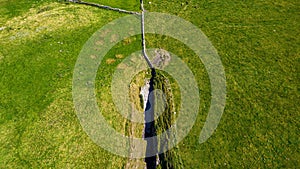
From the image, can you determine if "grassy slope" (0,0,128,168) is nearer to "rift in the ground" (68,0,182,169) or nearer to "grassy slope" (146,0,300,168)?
"rift in the ground" (68,0,182,169)

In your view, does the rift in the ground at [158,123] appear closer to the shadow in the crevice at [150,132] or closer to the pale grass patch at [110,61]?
the shadow in the crevice at [150,132]

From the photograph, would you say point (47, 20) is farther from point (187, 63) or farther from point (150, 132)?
point (150, 132)

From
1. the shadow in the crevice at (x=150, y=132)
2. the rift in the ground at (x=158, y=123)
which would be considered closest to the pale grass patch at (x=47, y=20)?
the rift in the ground at (x=158, y=123)

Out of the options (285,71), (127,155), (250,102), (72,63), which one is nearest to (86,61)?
(72,63)

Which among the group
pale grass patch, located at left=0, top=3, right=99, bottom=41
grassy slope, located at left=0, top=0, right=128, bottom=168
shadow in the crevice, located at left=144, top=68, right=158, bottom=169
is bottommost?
shadow in the crevice, located at left=144, top=68, right=158, bottom=169

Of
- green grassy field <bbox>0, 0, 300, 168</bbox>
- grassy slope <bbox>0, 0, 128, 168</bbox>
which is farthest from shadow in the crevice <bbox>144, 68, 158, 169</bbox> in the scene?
grassy slope <bbox>0, 0, 128, 168</bbox>

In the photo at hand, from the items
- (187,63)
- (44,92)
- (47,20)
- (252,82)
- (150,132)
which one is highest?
(47,20)

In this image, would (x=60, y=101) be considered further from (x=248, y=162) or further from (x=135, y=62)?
(x=248, y=162)

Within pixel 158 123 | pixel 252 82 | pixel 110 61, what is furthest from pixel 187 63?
pixel 110 61
